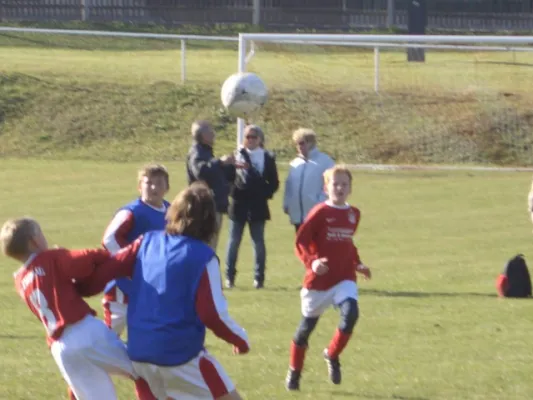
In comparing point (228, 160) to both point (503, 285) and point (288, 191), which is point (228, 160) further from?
point (503, 285)

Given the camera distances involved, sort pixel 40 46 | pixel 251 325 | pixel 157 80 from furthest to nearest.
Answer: pixel 40 46, pixel 157 80, pixel 251 325

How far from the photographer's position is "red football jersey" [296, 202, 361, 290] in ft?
25.1

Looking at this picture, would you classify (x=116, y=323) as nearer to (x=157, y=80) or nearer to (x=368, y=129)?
(x=368, y=129)

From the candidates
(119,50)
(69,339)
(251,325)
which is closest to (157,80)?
(119,50)

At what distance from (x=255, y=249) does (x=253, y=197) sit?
1.60 ft

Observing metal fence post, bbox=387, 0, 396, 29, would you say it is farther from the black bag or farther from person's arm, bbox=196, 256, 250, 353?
person's arm, bbox=196, 256, 250, 353

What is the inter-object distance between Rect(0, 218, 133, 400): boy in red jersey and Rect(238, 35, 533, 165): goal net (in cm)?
1762

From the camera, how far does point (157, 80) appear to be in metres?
28.0

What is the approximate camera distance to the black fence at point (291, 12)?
4003 cm

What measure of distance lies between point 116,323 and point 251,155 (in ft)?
13.5

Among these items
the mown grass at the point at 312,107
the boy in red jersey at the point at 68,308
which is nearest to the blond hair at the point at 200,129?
the boy in red jersey at the point at 68,308

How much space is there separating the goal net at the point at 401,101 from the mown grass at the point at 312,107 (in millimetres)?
25

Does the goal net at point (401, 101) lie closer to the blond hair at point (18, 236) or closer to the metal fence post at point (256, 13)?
the metal fence post at point (256, 13)

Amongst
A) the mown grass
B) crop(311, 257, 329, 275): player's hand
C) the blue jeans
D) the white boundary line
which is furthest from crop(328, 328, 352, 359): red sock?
the mown grass
